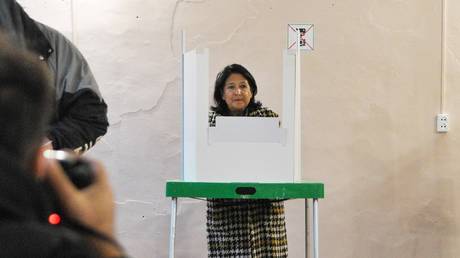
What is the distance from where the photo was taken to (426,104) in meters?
2.88

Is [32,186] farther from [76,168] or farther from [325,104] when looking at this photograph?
[325,104]

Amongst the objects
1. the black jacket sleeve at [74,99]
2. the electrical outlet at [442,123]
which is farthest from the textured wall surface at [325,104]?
the black jacket sleeve at [74,99]

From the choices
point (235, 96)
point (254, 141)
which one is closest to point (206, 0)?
point (235, 96)

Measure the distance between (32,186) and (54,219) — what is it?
37mm

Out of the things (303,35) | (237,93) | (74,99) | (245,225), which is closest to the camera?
(74,99)

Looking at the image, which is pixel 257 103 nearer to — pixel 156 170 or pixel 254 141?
pixel 254 141

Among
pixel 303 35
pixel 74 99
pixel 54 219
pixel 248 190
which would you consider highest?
pixel 303 35

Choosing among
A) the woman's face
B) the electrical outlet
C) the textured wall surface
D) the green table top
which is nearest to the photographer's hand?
the green table top

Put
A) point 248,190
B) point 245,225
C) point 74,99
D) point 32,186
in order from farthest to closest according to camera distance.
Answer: point 245,225, point 248,190, point 74,99, point 32,186

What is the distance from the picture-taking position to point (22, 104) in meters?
0.39

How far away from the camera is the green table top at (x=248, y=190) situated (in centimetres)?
191

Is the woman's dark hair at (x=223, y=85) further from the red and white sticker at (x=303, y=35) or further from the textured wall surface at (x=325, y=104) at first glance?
the red and white sticker at (x=303, y=35)

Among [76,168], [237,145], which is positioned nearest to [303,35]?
[237,145]

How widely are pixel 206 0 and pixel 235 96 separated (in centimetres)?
66
